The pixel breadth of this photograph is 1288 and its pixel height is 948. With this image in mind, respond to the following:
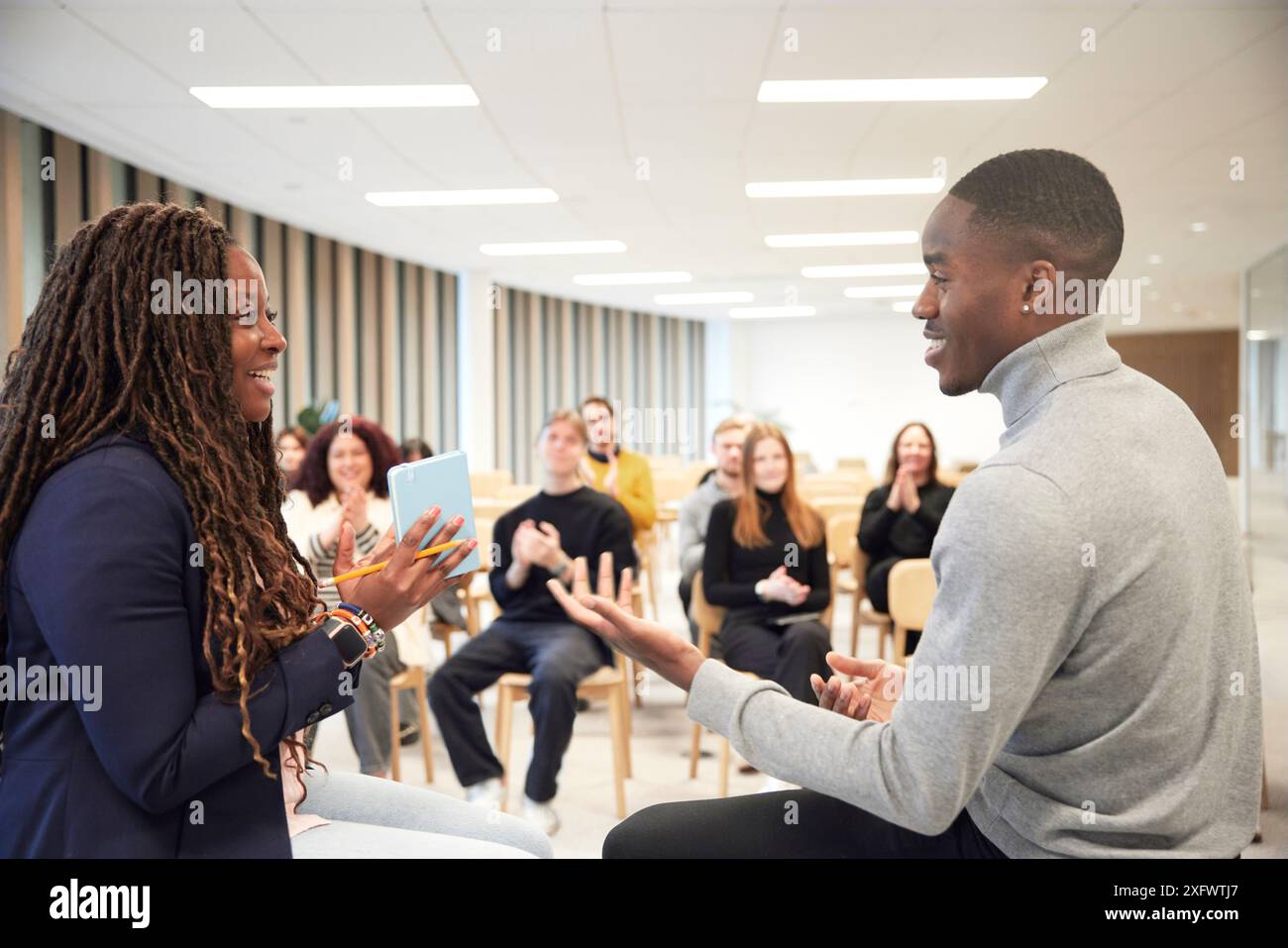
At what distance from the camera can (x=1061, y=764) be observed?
1.07 metres

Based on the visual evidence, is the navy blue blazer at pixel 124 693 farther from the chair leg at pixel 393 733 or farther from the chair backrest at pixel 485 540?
the chair backrest at pixel 485 540

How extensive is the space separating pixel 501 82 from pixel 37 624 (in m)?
4.38

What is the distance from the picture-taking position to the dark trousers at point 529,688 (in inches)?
126

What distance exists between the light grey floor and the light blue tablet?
5.26ft

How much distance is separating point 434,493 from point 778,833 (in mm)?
710

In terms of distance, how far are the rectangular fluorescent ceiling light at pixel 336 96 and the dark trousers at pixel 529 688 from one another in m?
3.01

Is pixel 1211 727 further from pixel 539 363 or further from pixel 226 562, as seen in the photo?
pixel 539 363

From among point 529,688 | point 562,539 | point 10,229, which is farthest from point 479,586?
point 10,229

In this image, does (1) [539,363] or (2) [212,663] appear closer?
(2) [212,663]

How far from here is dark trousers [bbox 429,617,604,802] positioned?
321cm

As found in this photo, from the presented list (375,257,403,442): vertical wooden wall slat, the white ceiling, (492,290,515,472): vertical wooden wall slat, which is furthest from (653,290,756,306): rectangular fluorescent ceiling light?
the white ceiling

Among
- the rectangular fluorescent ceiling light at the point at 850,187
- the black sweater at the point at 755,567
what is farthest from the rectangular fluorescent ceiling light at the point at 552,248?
the black sweater at the point at 755,567

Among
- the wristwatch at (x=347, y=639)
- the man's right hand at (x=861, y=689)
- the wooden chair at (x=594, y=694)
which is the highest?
the wristwatch at (x=347, y=639)
